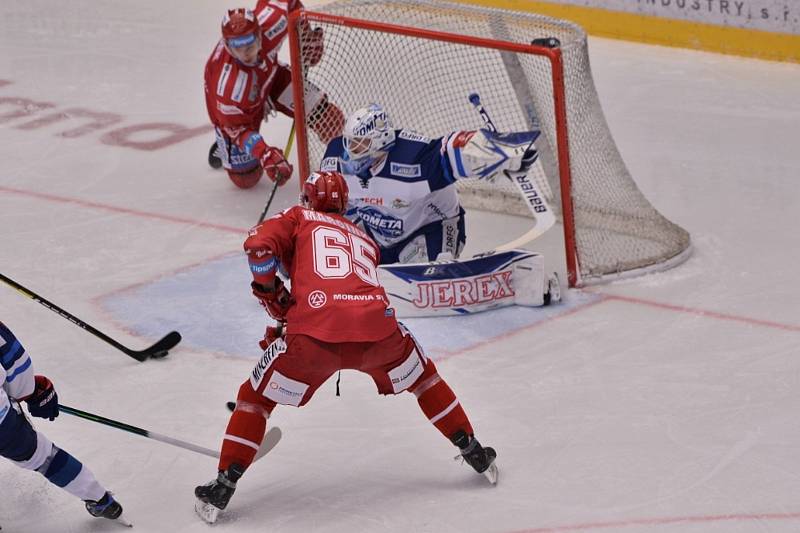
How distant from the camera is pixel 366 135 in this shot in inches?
193

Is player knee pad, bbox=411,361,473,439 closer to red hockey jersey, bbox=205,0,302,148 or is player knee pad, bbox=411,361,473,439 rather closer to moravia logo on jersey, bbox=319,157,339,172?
moravia logo on jersey, bbox=319,157,339,172

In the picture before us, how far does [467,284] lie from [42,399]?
6.26 feet

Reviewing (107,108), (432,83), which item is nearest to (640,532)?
(432,83)

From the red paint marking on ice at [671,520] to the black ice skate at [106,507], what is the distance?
107cm

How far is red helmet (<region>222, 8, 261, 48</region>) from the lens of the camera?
6.05m

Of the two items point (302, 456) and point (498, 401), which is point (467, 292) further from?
point (302, 456)

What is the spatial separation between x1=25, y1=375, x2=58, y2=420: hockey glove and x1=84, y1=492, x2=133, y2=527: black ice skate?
26 cm

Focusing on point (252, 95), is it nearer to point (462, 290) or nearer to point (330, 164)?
point (330, 164)

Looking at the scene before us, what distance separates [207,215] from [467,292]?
1.68 metres

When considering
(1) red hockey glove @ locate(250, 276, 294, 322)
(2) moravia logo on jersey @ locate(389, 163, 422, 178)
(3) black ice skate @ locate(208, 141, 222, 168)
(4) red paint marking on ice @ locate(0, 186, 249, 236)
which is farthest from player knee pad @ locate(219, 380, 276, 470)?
(3) black ice skate @ locate(208, 141, 222, 168)

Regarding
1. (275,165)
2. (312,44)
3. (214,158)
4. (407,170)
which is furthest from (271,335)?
(214,158)

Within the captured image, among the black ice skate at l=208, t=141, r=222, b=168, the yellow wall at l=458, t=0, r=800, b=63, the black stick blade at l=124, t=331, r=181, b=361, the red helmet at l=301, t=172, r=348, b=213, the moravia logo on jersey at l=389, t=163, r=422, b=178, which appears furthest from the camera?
the yellow wall at l=458, t=0, r=800, b=63

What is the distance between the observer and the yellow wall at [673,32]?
796 centimetres

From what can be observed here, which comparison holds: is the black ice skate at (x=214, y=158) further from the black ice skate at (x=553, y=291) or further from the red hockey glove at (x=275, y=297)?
the red hockey glove at (x=275, y=297)
